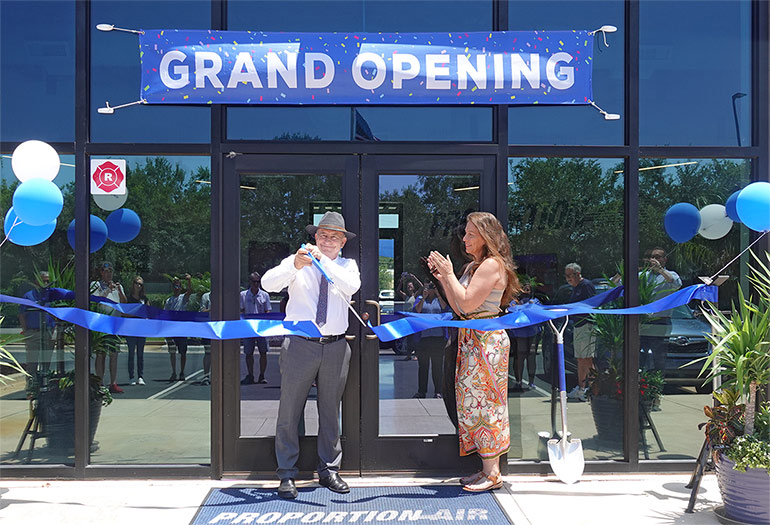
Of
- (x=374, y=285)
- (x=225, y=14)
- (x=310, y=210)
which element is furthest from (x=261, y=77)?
(x=374, y=285)

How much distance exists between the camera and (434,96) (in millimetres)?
4648

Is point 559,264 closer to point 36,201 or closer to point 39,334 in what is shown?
point 36,201

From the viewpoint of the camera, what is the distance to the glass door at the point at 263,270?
466 cm

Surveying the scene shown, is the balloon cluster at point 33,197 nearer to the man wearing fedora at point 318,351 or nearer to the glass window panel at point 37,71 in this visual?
the glass window panel at point 37,71

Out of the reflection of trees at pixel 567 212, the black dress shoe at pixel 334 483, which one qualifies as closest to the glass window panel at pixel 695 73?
the reflection of trees at pixel 567 212

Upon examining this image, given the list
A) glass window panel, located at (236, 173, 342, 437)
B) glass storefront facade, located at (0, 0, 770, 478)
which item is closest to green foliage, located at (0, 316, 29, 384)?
glass storefront facade, located at (0, 0, 770, 478)

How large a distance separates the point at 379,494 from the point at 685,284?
108 inches

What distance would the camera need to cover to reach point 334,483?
4.35 metres

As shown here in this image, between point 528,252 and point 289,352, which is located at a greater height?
point 528,252

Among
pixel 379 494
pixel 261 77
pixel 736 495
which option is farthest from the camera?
pixel 261 77

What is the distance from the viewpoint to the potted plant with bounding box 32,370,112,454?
4.69 meters

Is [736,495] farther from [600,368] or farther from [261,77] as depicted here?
[261,77]

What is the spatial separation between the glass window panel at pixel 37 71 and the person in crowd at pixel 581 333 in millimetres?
3858

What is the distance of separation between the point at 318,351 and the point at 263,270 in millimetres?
780
